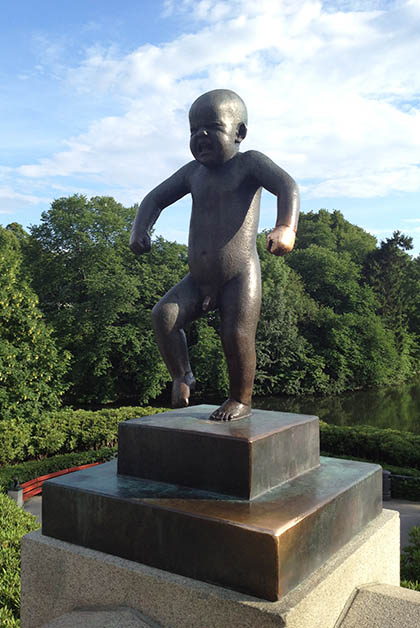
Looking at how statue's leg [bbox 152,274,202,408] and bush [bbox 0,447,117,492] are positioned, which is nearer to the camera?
statue's leg [bbox 152,274,202,408]

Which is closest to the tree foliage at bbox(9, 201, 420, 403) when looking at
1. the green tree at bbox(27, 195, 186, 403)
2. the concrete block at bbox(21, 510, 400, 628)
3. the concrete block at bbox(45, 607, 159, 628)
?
the green tree at bbox(27, 195, 186, 403)

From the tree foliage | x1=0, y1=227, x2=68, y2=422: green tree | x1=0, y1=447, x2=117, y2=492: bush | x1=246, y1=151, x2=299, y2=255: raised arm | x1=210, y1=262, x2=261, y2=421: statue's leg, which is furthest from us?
A: the tree foliage

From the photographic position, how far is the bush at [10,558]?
13.3 feet

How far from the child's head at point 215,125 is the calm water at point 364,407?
1906 cm

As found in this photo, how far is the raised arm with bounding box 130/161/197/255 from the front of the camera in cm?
375

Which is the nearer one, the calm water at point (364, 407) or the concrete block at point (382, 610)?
the concrete block at point (382, 610)

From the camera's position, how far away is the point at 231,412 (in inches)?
132

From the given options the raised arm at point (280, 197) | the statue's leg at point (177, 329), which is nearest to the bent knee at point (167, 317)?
the statue's leg at point (177, 329)

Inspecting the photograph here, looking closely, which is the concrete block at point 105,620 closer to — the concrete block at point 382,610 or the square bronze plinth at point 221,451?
the square bronze plinth at point 221,451

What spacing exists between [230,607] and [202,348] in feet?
66.7

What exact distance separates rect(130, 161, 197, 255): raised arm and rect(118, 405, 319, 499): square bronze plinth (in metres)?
1.33

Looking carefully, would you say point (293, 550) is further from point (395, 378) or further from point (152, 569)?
point (395, 378)

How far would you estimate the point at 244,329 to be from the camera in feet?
10.8

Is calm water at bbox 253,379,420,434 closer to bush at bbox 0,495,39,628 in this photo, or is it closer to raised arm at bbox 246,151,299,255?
bush at bbox 0,495,39,628
